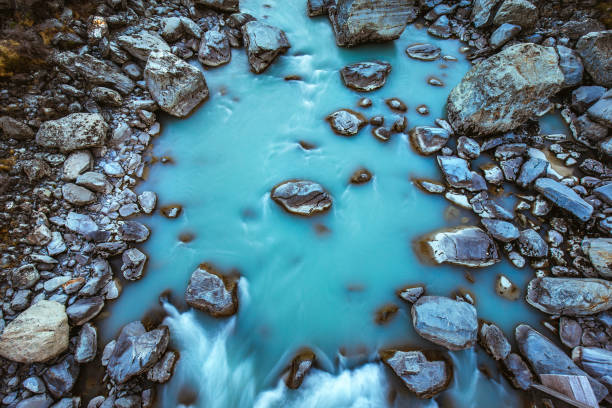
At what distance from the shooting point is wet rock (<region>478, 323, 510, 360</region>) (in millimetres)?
3035

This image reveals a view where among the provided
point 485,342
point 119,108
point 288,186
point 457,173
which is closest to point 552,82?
point 457,173

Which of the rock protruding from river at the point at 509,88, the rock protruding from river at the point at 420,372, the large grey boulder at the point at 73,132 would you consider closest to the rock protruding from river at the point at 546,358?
the rock protruding from river at the point at 420,372

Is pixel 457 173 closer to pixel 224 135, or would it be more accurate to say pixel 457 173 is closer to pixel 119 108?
pixel 224 135

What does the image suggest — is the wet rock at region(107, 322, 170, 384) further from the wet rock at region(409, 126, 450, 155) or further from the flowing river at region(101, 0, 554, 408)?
the wet rock at region(409, 126, 450, 155)

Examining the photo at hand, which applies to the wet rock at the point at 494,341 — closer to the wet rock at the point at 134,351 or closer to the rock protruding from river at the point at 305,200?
the rock protruding from river at the point at 305,200

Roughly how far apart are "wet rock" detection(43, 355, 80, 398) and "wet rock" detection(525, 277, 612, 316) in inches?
189

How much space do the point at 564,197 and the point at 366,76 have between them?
3411mm

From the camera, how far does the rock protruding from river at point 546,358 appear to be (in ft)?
9.20

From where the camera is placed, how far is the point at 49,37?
4.25 meters

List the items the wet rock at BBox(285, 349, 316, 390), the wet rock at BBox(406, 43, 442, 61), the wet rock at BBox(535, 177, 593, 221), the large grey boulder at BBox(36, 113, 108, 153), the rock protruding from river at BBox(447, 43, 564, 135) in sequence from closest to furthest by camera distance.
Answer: the wet rock at BBox(285, 349, 316, 390)
the wet rock at BBox(535, 177, 593, 221)
the large grey boulder at BBox(36, 113, 108, 153)
the rock protruding from river at BBox(447, 43, 564, 135)
the wet rock at BBox(406, 43, 442, 61)

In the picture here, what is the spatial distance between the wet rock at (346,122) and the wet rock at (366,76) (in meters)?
0.70

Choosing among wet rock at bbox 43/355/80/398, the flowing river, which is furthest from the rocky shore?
the flowing river

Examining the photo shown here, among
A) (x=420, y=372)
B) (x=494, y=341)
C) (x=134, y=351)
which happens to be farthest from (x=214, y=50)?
(x=494, y=341)

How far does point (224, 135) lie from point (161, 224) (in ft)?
5.61
